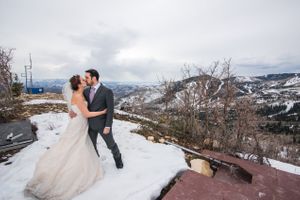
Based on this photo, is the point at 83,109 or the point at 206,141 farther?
the point at 206,141

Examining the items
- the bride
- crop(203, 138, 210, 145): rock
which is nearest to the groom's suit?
the bride

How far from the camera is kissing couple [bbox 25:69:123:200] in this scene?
120 inches

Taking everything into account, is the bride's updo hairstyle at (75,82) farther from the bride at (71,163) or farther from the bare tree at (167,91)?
the bare tree at (167,91)

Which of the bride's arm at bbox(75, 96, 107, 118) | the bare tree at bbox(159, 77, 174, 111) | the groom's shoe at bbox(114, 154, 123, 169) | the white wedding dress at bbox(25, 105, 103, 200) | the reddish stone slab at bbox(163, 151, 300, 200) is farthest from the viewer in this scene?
the bare tree at bbox(159, 77, 174, 111)

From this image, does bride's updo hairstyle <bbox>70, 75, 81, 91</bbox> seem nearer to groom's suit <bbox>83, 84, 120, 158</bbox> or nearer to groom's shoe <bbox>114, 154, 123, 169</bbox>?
groom's suit <bbox>83, 84, 120, 158</bbox>

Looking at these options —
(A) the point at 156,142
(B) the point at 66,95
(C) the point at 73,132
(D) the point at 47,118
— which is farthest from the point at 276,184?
(D) the point at 47,118

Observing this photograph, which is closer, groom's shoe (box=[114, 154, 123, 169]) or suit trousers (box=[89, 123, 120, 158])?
suit trousers (box=[89, 123, 120, 158])

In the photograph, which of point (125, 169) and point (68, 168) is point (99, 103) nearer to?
point (68, 168)

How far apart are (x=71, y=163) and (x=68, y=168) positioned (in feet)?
0.28

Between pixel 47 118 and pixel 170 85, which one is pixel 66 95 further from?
pixel 170 85

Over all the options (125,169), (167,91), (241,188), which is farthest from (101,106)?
(167,91)

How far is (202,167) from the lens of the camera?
13.1 feet

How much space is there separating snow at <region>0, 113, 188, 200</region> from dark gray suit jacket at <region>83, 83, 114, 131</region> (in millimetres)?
933

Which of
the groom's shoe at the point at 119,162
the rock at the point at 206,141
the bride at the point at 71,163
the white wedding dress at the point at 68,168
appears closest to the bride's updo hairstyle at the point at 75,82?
the bride at the point at 71,163
